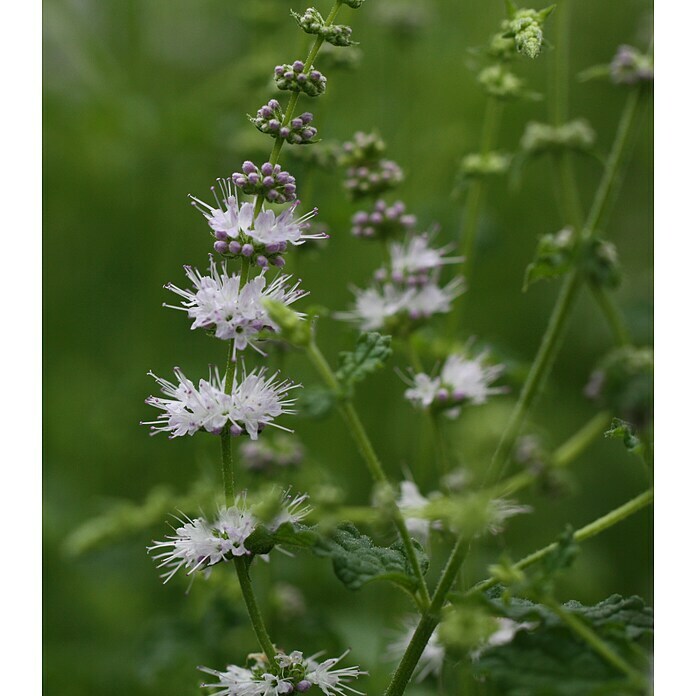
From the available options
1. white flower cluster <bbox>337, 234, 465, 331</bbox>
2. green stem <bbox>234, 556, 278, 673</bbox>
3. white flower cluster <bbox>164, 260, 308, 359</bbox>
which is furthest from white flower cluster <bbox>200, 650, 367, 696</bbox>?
white flower cluster <bbox>337, 234, 465, 331</bbox>

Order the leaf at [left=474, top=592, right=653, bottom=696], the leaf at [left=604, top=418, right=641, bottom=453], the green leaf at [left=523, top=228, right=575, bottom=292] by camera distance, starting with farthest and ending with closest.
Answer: the green leaf at [left=523, top=228, right=575, bottom=292] → the leaf at [left=604, top=418, right=641, bottom=453] → the leaf at [left=474, top=592, right=653, bottom=696]

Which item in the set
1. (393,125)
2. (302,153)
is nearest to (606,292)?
(302,153)

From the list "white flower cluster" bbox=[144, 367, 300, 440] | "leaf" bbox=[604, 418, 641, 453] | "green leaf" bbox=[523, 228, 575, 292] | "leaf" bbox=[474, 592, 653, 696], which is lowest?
"leaf" bbox=[474, 592, 653, 696]

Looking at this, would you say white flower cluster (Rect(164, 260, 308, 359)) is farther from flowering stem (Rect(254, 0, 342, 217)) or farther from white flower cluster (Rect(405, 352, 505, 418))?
white flower cluster (Rect(405, 352, 505, 418))

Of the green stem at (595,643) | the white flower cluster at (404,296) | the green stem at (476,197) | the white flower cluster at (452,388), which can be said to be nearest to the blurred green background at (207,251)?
the green stem at (476,197)

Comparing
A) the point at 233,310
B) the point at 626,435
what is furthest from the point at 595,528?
the point at 233,310

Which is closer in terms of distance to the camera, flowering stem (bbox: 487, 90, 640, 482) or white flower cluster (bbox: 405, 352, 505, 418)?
flowering stem (bbox: 487, 90, 640, 482)
